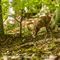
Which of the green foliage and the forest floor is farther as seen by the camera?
the green foliage

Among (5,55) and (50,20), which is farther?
(50,20)

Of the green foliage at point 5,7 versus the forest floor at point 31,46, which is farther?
the green foliage at point 5,7

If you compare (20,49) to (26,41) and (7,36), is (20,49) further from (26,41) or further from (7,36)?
(7,36)

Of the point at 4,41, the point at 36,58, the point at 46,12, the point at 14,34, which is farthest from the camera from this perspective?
the point at 46,12

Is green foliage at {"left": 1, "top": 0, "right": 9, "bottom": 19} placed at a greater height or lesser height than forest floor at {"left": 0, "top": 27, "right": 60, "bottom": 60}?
greater

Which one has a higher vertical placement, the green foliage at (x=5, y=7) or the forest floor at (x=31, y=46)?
the green foliage at (x=5, y=7)

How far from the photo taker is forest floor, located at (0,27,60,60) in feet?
24.0

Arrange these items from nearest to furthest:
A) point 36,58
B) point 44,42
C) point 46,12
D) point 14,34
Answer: point 36,58 < point 44,42 < point 14,34 < point 46,12

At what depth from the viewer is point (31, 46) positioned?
810cm

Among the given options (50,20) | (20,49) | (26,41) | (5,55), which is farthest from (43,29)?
(5,55)

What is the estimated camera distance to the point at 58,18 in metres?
9.62

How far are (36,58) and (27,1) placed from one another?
2.08 metres

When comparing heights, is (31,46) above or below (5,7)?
below

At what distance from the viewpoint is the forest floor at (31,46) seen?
7311 millimetres
